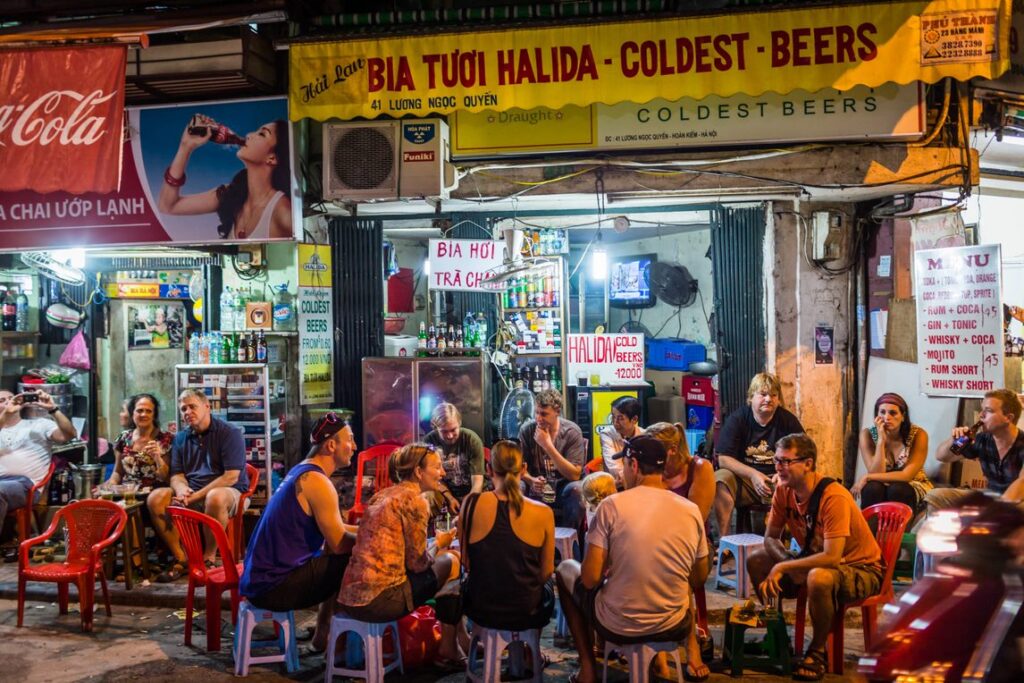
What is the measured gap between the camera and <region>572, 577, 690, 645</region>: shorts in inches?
171

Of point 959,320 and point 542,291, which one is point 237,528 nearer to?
point 542,291

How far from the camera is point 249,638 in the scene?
208 inches

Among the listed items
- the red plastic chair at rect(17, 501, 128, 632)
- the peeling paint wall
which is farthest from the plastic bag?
the peeling paint wall

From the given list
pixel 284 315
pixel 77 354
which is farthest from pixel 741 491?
pixel 77 354

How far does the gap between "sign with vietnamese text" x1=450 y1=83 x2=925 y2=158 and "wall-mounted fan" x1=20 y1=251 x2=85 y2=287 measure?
6154mm

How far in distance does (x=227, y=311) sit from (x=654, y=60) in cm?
535

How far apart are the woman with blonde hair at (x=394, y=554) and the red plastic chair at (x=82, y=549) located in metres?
2.43

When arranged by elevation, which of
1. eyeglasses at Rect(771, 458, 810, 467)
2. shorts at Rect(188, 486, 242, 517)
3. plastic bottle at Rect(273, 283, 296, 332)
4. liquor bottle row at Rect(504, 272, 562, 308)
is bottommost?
shorts at Rect(188, 486, 242, 517)

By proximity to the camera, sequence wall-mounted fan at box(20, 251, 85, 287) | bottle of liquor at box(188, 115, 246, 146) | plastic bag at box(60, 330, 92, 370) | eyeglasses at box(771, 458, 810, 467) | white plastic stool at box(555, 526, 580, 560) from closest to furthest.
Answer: eyeglasses at box(771, 458, 810, 467) → white plastic stool at box(555, 526, 580, 560) → bottle of liquor at box(188, 115, 246, 146) → wall-mounted fan at box(20, 251, 85, 287) → plastic bag at box(60, 330, 92, 370)

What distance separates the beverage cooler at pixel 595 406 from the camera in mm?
9492

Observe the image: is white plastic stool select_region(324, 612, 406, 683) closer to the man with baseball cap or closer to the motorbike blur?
the man with baseball cap

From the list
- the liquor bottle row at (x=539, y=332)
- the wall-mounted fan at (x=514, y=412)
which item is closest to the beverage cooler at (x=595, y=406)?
the wall-mounted fan at (x=514, y=412)

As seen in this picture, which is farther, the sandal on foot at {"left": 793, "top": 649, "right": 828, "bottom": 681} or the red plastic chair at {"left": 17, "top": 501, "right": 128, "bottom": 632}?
the red plastic chair at {"left": 17, "top": 501, "right": 128, "bottom": 632}

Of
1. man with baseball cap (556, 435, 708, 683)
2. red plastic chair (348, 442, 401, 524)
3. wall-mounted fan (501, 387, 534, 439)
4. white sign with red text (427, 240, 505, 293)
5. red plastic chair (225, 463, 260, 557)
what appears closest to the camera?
man with baseball cap (556, 435, 708, 683)
